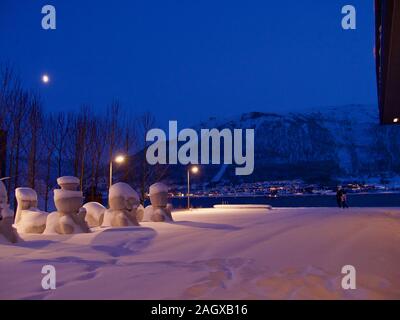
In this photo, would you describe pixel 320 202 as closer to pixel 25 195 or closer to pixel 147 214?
pixel 147 214

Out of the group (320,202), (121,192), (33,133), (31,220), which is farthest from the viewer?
(320,202)

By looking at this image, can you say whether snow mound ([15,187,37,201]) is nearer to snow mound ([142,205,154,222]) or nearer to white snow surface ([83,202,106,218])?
white snow surface ([83,202,106,218])

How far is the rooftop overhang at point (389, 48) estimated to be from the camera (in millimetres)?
9678

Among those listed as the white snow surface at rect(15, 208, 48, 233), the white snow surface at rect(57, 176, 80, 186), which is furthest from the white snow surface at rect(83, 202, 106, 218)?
the white snow surface at rect(57, 176, 80, 186)

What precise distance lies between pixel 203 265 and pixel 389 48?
7.42m

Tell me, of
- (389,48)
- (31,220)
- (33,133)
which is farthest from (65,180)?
(33,133)

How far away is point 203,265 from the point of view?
8.88 metres

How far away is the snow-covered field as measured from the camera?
260 inches

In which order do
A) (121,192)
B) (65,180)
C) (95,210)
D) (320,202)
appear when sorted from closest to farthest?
(65,180)
(121,192)
(95,210)
(320,202)

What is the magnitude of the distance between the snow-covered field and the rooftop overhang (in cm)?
498

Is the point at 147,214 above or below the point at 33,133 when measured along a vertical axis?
below

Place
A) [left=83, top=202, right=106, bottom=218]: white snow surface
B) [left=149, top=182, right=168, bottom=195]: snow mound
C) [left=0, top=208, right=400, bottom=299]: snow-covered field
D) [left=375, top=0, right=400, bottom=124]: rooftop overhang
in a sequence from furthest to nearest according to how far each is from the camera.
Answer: [left=149, top=182, right=168, bottom=195]: snow mound → [left=83, top=202, right=106, bottom=218]: white snow surface → [left=375, top=0, right=400, bottom=124]: rooftop overhang → [left=0, top=208, right=400, bottom=299]: snow-covered field

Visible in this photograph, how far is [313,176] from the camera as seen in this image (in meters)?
189

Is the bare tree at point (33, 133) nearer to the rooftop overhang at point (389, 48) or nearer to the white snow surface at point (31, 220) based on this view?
the white snow surface at point (31, 220)
